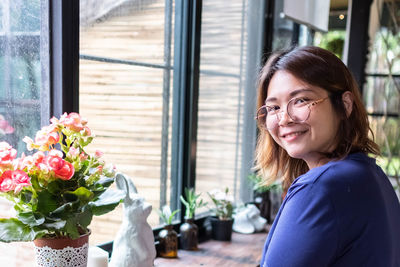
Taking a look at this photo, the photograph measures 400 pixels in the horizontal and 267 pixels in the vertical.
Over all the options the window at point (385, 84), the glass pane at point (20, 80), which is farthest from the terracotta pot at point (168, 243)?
the window at point (385, 84)

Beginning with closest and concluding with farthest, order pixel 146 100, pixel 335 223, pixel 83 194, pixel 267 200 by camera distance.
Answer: pixel 335 223 < pixel 83 194 < pixel 146 100 < pixel 267 200

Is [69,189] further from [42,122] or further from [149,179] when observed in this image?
[149,179]

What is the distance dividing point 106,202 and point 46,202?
0.18 metres

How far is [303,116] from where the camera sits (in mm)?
1134

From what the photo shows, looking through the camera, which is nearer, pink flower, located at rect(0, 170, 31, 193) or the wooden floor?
pink flower, located at rect(0, 170, 31, 193)

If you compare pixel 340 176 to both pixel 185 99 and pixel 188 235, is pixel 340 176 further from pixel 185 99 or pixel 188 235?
pixel 185 99

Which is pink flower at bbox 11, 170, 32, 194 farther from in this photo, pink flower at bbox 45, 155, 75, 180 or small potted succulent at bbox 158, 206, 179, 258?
small potted succulent at bbox 158, 206, 179, 258

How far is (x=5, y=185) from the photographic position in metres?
1.12

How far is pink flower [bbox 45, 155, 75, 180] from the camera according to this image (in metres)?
1.16

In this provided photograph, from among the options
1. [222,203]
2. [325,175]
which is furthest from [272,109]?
[222,203]

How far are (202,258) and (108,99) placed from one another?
2.86 ft

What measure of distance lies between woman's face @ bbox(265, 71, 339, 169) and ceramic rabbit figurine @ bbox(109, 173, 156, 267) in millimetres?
694

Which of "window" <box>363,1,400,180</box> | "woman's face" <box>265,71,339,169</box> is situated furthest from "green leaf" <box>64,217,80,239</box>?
"window" <box>363,1,400,180</box>

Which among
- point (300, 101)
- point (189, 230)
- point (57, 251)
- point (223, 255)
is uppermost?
point (300, 101)
